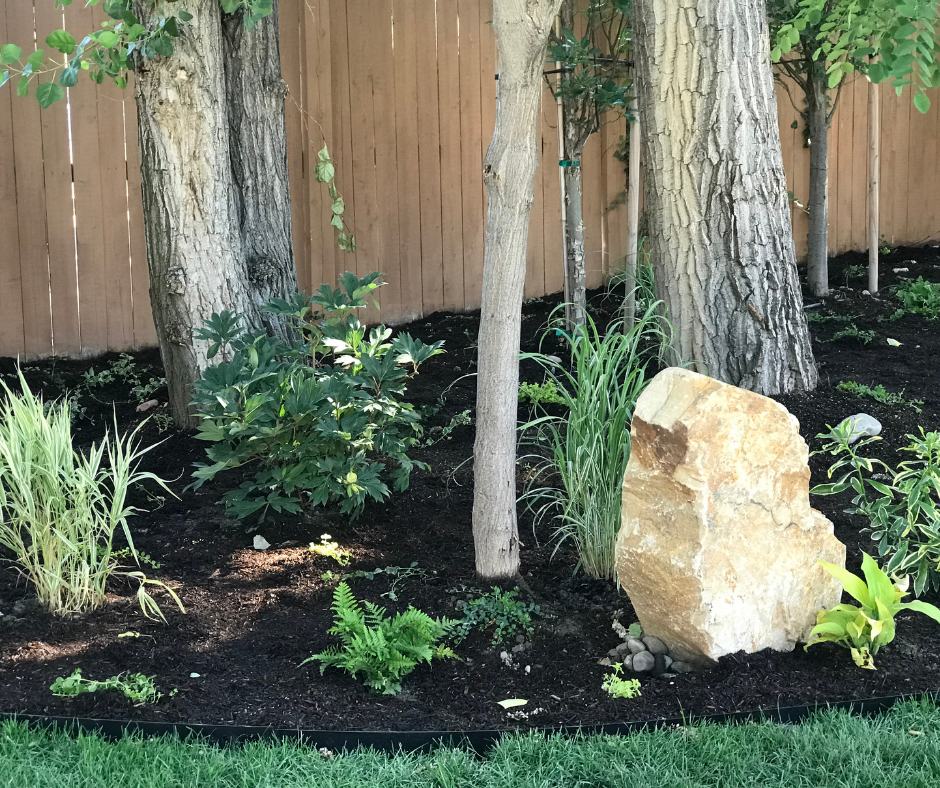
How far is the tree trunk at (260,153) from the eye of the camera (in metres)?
4.78

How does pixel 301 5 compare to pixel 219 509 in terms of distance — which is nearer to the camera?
pixel 219 509

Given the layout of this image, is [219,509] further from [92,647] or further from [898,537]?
[898,537]

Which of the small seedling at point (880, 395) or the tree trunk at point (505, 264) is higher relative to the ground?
the tree trunk at point (505, 264)

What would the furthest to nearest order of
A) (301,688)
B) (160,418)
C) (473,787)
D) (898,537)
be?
1. (160,418)
2. (898,537)
3. (301,688)
4. (473,787)

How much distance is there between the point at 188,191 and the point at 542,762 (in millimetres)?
3047

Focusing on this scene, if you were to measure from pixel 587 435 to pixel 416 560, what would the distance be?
79 centimetres

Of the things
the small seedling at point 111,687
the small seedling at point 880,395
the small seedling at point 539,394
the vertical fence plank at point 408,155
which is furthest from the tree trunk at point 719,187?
the small seedling at point 111,687

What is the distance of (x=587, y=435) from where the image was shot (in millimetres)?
3301

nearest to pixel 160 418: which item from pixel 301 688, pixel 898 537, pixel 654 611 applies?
pixel 301 688

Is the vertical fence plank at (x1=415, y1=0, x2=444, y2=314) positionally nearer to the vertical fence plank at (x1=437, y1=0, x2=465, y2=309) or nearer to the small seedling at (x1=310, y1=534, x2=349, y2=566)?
the vertical fence plank at (x1=437, y1=0, x2=465, y2=309)

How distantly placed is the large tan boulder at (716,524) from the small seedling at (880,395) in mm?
1838

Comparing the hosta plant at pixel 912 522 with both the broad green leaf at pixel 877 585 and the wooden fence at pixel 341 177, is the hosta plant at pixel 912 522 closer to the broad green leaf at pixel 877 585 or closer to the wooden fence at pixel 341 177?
the broad green leaf at pixel 877 585

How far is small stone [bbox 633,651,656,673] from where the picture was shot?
9.30ft

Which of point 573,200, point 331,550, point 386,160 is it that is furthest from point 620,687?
point 386,160
